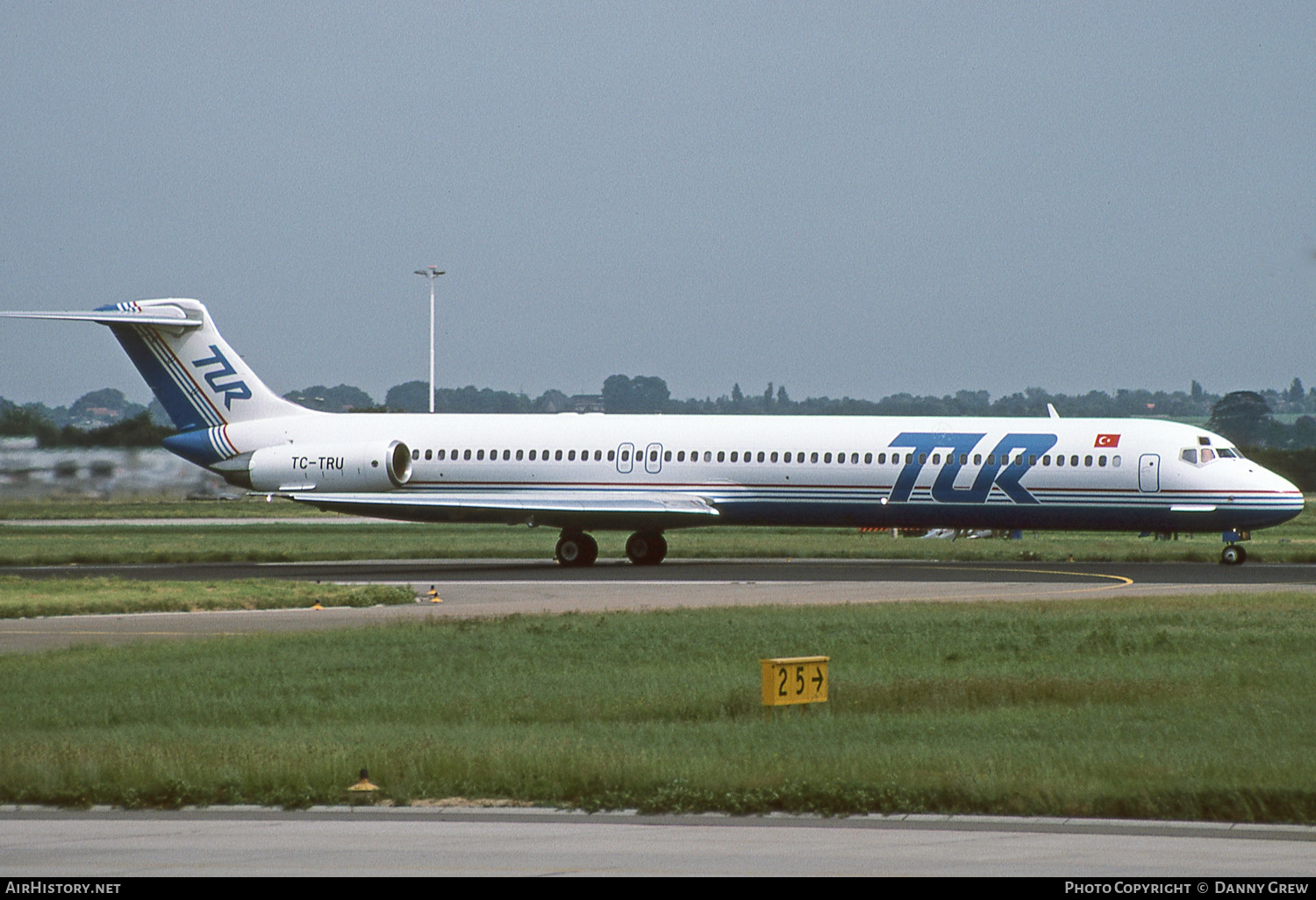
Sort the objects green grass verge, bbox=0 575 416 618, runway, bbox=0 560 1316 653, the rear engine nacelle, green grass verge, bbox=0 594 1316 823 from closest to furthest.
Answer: green grass verge, bbox=0 594 1316 823, runway, bbox=0 560 1316 653, green grass verge, bbox=0 575 416 618, the rear engine nacelle

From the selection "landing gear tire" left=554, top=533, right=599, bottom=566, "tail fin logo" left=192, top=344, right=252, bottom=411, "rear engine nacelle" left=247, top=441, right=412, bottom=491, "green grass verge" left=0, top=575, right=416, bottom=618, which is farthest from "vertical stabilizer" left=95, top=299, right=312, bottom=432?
"green grass verge" left=0, top=575, right=416, bottom=618

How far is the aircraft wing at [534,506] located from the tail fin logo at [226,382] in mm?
4183

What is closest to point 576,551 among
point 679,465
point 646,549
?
point 646,549

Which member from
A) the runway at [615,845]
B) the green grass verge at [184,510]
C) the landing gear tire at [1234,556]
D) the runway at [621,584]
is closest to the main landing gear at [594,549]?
the runway at [621,584]

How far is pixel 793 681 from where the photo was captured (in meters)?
17.0

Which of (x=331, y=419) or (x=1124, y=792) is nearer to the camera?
(x=1124, y=792)

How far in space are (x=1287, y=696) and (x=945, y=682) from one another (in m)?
3.51

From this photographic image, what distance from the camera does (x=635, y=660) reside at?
21.7m

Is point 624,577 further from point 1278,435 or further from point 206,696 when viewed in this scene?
point 1278,435

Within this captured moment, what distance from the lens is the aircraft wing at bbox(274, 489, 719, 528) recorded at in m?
42.3

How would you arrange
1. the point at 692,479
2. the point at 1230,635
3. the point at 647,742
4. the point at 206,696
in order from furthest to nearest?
the point at 692,479
the point at 1230,635
the point at 206,696
the point at 647,742

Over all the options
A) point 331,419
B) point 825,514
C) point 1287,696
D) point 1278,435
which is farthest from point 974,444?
point 1278,435

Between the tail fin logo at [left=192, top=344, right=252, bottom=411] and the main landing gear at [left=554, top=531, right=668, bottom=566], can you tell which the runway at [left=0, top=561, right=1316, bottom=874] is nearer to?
the main landing gear at [left=554, top=531, right=668, bottom=566]

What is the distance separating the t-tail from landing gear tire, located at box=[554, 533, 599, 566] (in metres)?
8.79
